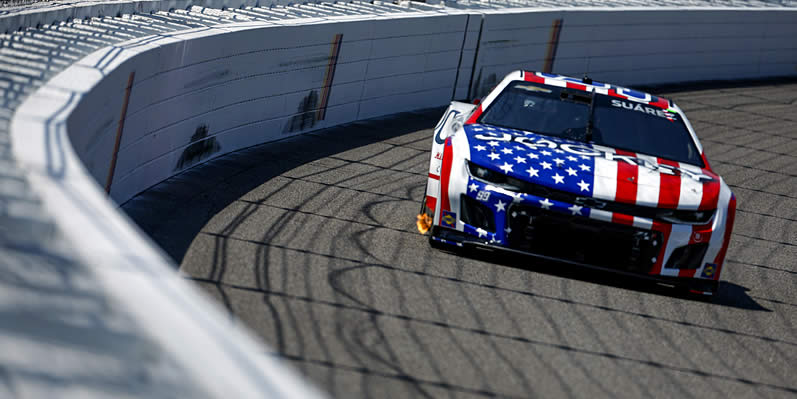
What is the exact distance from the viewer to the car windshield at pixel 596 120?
770cm

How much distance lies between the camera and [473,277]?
6.70 m

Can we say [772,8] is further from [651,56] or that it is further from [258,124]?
[258,124]

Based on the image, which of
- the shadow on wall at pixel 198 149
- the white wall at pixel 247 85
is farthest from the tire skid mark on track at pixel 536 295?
the shadow on wall at pixel 198 149

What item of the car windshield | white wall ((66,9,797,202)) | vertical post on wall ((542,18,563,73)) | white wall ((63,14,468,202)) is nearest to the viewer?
white wall ((63,14,468,202))

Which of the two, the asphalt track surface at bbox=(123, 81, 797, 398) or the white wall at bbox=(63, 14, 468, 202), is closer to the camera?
the asphalt track surface at bbox=(123, 81, 797, 398)

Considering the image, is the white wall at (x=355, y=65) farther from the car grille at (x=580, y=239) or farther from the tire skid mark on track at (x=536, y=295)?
the car grille at (x=580, y=239)

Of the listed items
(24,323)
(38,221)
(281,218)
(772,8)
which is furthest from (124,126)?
(772,8)

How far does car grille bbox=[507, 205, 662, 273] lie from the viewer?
6.73 m

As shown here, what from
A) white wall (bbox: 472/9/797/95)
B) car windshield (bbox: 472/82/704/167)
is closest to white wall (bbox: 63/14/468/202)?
white wall (bbox: 472/9/797/95)

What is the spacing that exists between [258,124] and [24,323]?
286 inches

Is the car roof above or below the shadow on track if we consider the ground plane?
above

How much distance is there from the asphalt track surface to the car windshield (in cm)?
101

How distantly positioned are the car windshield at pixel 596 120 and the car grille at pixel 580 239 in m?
1.04

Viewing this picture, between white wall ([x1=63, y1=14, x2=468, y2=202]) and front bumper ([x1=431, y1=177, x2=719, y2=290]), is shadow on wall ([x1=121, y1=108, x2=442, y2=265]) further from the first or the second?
front bumper ([x1=431, y1=177, x2=719, y2=290])
